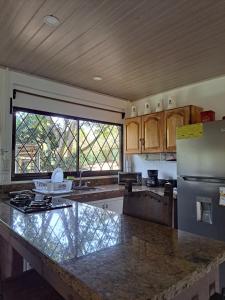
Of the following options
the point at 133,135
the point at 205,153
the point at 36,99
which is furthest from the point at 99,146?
the point at 205,153

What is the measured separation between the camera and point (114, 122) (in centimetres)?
383

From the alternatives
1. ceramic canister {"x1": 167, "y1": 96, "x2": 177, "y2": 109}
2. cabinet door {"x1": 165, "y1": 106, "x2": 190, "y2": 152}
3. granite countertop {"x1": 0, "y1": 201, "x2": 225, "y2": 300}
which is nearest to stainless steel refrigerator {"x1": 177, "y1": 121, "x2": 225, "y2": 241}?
cabinet door {"x1": 165, "y1": 106, "x2": 190, "y2": 152}

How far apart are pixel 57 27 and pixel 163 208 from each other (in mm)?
1595

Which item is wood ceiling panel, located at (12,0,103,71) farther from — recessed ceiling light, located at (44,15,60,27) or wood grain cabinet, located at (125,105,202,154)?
wood grain cabinet, located at (125,105,202,154)

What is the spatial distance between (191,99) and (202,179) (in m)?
1.35

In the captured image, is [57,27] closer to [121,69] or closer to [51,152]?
[121,69]

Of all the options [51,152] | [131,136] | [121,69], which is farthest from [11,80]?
[131,136]

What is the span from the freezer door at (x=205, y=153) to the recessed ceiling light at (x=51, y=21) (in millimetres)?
1628

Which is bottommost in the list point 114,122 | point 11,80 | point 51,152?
point 51,152

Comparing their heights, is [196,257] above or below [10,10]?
below

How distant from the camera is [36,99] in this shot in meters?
2.93

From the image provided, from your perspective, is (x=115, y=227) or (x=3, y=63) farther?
(x=3, y=63)

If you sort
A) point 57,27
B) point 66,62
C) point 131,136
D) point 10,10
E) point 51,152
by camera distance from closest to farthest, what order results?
point 10,10
point 57,27
point 66,62
point 51,152
point 131,136

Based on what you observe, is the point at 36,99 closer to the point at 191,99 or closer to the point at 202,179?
the point at 191,99
